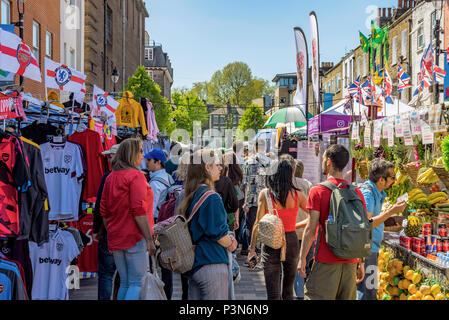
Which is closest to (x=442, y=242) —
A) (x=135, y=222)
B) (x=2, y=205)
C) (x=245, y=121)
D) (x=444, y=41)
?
(x=135, y=222)

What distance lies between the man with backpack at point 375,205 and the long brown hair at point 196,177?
6.12 feet

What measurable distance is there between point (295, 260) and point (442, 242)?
1623 mm

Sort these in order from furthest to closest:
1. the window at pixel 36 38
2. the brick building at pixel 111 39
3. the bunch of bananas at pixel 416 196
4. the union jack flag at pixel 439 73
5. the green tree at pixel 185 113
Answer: the green tree at pixel 185 113 → the brick building at pixel 111 39 → the window at pixel 36 38 → the union jack flag at pixel 439 73 → the bunch of bananas at pixel 416 196

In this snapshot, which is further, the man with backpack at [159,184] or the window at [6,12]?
the window at [6,12]

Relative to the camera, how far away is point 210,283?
143 inches

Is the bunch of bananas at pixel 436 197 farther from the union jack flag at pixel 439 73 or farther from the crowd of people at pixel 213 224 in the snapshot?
the union jack flag at pixel 439 73

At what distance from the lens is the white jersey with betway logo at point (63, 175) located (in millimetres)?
6016

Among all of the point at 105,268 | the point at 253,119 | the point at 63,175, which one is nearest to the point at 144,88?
the point at 63,175

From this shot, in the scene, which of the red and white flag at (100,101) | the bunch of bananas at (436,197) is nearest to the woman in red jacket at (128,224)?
the red and white flag at (100,101)

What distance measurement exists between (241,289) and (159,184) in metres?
2.35

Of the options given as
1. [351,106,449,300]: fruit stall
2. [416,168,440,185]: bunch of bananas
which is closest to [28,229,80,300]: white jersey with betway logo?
[351,106,449,300]: fruit stall

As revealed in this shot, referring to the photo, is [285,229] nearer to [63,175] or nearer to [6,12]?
[63,175]

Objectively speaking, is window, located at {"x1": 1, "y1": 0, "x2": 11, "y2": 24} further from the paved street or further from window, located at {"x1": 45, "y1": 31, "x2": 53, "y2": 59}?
the paved street

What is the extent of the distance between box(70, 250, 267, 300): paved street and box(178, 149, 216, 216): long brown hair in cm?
304
